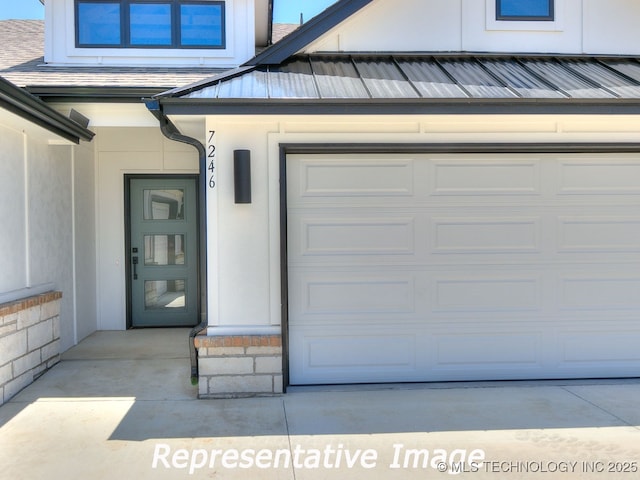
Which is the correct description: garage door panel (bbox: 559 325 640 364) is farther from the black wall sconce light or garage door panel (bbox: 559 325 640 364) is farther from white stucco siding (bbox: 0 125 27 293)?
white stucco siding (bbox: 0 125 27 293)

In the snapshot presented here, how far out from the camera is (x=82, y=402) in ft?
15.5

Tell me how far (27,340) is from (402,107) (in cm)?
445

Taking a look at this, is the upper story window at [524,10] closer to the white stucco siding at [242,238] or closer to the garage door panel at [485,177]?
the garage door panel at [485,177]

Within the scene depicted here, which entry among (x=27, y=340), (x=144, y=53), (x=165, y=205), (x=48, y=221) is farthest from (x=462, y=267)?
(x=144, y=53)

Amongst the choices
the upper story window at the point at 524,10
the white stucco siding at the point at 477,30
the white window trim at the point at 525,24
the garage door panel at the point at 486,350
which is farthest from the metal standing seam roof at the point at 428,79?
the garage door panel at the point at 486,350

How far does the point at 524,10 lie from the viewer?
19.3 ft

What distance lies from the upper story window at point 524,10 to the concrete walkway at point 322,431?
422 cm

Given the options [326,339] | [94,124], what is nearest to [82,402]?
[326,339]

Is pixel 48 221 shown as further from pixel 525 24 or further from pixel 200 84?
pixel 525 24

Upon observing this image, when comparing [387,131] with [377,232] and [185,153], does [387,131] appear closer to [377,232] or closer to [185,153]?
[377,232]

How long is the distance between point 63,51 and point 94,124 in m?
2.32

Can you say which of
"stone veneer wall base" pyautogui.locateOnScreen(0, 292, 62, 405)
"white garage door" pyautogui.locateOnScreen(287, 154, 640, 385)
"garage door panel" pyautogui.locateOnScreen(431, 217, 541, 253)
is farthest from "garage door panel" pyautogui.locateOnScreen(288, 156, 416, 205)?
"stone veneer wall base" pyautogui.locateOnScreen(0, 292, 62, 405)

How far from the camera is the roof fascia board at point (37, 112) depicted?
413 cm

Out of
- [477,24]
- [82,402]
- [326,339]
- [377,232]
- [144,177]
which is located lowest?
[82,402]
